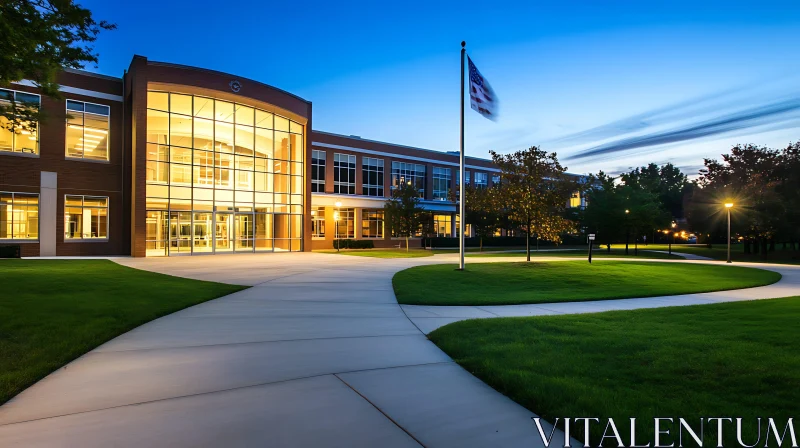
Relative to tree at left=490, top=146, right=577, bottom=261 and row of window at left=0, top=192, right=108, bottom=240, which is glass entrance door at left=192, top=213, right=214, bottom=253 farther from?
tree at left=490, top=146, right=577, bottom=261

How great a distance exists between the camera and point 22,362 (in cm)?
581

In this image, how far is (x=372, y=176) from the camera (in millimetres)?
50688

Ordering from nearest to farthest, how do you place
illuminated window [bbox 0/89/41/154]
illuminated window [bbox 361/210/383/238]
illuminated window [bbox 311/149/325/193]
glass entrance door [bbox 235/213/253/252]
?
illuminated window [bbox 0/89/41/154]
glass entrance door [bbox 235/213/253/252]
illuminated window [bbox 311/149/325/193]
illuminated window [bbox 361/210/383/238]

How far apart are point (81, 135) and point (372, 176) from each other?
1089 inches

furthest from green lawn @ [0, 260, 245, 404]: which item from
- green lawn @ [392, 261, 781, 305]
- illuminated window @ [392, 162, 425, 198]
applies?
illuminated window @ [392, 162, 425, 198]

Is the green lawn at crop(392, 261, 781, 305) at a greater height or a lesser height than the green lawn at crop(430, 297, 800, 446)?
lesser

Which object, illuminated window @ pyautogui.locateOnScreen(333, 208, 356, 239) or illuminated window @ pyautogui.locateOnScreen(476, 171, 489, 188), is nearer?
illuminated window @ pyautogui.locateOnScreen(333, 208, 356, 239)

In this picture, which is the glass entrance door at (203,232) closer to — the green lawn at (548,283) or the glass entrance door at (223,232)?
the glass entrance door at (223,232)

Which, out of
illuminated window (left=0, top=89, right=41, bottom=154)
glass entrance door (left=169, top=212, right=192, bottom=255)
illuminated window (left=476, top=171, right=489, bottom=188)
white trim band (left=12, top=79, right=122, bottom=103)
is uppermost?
white trim band (left=12, top=79, right=122, bottom=103)

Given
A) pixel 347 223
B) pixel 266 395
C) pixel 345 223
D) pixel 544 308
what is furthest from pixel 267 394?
pixel 347 223

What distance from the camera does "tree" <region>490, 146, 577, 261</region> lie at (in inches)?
910

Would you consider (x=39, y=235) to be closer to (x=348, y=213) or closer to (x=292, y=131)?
(x=292, y=131)

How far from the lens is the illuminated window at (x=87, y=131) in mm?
29006

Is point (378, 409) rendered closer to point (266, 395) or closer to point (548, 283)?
point (266, 395)
